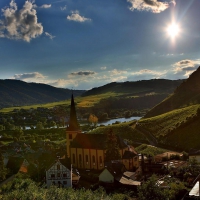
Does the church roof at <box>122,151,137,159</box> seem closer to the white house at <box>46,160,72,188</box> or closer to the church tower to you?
the church tower

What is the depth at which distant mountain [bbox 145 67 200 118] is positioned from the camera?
126719 mm

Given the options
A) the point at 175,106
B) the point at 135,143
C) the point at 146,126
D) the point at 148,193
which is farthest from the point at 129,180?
the point at 175,106

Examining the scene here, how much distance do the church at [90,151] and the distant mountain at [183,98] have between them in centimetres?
7556

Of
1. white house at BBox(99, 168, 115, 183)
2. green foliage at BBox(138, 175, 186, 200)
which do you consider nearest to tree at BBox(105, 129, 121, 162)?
white house at BBox(99, 168, 115, 183)

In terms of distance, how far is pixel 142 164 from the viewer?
4509 centimetres

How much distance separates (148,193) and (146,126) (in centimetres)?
6681

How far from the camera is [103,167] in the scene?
4900cm

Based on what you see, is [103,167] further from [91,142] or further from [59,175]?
[59,175]

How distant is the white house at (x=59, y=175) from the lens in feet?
130

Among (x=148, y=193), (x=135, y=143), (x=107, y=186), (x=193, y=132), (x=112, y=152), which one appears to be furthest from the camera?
(x=135, y=143)

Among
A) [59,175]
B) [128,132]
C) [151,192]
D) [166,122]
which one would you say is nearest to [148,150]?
[128,132]

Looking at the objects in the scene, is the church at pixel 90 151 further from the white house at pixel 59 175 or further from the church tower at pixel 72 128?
the white house at pixel 59 175

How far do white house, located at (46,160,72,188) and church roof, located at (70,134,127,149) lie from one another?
1110 cm

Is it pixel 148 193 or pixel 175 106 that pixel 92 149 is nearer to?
pixel 148 193
